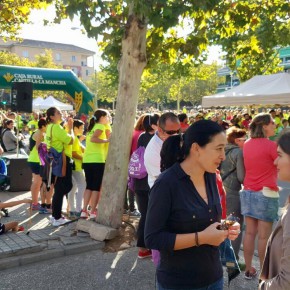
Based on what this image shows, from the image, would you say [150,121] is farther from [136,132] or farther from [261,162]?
[261,162]

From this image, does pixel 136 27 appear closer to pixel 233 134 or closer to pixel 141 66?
pixel 141 66

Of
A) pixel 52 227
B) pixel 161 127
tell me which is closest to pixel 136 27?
pixel 161 127

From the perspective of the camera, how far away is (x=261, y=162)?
3920 mm

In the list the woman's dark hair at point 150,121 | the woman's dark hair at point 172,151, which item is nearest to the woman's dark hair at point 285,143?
the woman's dark hair at point 172,151

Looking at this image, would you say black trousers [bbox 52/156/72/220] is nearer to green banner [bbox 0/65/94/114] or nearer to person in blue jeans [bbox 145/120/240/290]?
person in blue jeans [bbox 145/120/240/290]

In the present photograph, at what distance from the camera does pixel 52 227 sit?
5898 mm

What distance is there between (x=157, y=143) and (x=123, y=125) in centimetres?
153

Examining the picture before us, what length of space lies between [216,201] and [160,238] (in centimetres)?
44

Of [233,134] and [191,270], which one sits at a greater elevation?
[233,134]

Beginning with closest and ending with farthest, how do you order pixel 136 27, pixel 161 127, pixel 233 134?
1. pixel 161 127
2. pixel 233 134
3. pixel 136 27

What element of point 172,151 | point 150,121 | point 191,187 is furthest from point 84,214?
point 191,187

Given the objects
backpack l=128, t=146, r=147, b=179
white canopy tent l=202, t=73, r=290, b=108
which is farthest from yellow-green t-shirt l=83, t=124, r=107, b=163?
white canopy tent l=202, t=73, r=290, b=108

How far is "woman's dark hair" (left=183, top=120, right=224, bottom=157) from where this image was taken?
81.1 inches

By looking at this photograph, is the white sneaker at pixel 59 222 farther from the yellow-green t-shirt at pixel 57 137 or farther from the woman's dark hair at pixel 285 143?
the woman's dark hair at pixel 285 143
